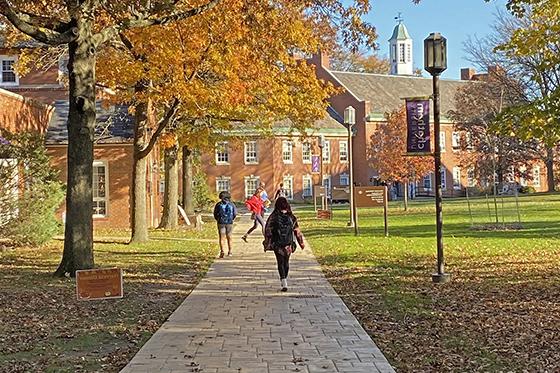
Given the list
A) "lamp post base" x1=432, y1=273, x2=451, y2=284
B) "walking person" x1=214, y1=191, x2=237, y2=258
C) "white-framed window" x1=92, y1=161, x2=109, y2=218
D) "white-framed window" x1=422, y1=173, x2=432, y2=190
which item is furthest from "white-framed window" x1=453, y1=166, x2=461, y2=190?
"lamp post base" x1=432, y1=273, x2=451, y2=284

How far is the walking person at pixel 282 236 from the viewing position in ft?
42.7

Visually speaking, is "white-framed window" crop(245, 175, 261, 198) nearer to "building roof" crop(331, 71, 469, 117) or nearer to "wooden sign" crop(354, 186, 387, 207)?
"building roof" crop(331, 71, 469, 117)

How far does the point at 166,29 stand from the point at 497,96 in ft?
135

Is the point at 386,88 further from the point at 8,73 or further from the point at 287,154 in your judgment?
the point at 8,73

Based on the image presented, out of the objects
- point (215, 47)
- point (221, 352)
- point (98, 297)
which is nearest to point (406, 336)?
point (221, 352)

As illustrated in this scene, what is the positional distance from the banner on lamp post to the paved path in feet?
10.6

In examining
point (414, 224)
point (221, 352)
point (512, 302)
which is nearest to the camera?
point (221, 352)

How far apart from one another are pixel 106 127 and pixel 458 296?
2100 centimetres

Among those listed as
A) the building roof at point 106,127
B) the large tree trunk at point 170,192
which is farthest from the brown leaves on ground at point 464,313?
the building roof at point 106,127

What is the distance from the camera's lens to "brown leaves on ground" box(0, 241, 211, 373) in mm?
7950

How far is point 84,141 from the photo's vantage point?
14047mm

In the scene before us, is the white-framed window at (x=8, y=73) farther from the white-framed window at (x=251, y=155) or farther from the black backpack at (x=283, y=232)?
the black backpack at (x=283, y=232)

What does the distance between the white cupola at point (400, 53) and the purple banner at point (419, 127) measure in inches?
3094

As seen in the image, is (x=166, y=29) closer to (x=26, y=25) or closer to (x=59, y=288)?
(x=26, y=25)
